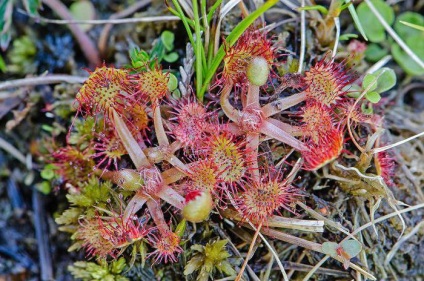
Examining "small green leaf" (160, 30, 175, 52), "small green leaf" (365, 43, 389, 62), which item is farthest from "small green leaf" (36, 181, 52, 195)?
"small green leaf" (365, 43, 389, 62)

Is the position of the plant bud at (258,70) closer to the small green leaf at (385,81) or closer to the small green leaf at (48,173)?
the small green leaf at (385,81)

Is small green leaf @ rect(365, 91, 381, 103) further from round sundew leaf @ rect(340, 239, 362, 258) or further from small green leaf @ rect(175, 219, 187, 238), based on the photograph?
small green leaf @ rect(175, 219, 187, 238)

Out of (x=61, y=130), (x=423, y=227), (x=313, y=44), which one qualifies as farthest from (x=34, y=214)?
(x=423, y=227)

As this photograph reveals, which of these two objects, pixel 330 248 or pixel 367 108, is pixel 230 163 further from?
pixel 367 108

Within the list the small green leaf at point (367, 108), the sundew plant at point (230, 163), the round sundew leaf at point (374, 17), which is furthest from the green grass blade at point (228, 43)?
the round sundew leaf at point (374, 17)

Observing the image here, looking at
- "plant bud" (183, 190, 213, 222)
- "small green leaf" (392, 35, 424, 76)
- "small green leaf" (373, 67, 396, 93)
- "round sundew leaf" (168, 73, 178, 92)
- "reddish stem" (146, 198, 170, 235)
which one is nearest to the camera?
"plant bud" (183, 190, 213, 222)

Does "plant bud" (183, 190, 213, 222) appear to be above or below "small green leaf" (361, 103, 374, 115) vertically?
above
